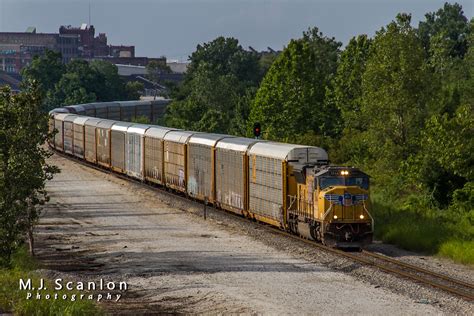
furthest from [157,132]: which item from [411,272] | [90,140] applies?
[411,272]

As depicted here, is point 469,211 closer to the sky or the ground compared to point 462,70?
closer to the ground

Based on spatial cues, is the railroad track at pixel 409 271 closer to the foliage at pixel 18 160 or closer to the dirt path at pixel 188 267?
the dirt path at pixel 188 267

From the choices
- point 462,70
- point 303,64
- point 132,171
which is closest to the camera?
point 132,171

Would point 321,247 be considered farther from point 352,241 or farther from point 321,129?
point 321,129

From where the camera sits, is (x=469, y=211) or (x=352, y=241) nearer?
(x=352, y=241)

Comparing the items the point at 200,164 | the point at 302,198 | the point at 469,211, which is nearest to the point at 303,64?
the point at 200,164

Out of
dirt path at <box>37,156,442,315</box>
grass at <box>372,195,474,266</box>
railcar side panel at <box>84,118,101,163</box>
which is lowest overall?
dirt path at <box>37,156,442,315</box>

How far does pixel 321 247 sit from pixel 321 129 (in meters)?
45.8

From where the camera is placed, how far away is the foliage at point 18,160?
30.9 metres

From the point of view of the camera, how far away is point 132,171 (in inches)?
2494

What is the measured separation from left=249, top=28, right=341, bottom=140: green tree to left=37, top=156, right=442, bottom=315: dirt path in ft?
90.8

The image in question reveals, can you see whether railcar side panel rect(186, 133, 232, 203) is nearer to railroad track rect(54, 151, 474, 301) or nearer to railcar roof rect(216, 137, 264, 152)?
railcar roof rect(216, 137, 264, 152)

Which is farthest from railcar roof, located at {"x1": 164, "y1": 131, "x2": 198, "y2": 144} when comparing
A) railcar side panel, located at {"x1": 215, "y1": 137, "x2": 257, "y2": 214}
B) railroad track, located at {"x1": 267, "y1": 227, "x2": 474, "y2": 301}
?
railroad track, located at {"x1": 267, "y1": 227, "x2": 474, "y2": 301}

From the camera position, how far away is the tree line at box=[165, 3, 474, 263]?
4012cm
